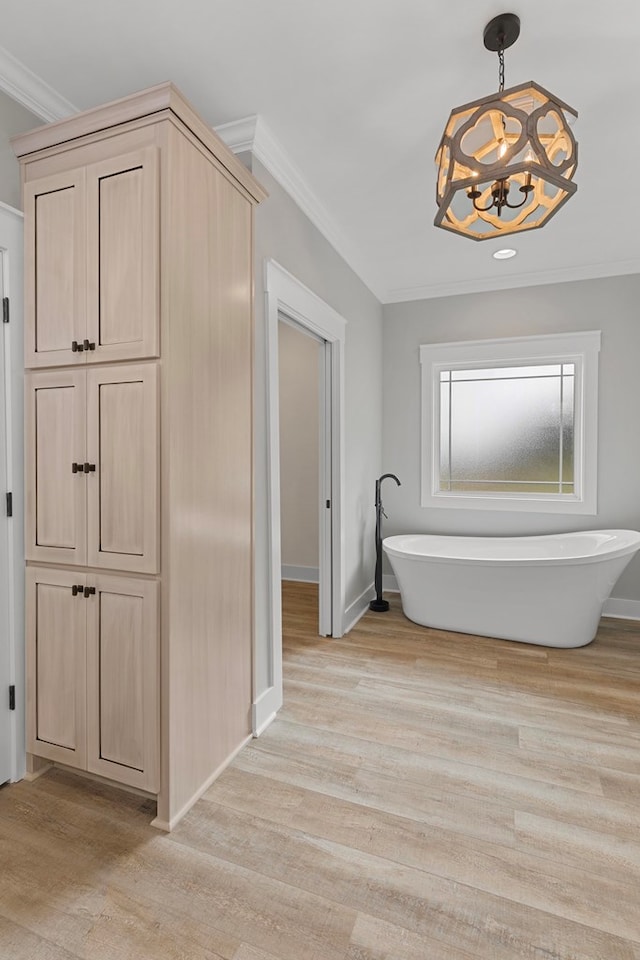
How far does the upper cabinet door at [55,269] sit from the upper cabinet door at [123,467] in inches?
7.5

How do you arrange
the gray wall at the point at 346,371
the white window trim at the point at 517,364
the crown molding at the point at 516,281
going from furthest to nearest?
A: the white window trim at the point at 517,364
the crown molding at the point at 516,281
the gray wall at the point at 346,371

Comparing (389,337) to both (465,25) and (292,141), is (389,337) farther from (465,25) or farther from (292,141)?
(465,25)

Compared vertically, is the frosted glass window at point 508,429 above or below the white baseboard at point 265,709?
above

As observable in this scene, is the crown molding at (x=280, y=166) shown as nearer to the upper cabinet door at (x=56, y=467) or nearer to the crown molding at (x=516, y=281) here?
the crown molding at (x=516, y=281)

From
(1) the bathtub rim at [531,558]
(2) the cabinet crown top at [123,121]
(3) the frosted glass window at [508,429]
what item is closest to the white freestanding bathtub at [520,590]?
(1) the bathtub rim at [531,558]

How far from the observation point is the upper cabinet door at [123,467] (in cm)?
166

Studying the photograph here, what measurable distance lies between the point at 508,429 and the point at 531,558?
3.94 ft

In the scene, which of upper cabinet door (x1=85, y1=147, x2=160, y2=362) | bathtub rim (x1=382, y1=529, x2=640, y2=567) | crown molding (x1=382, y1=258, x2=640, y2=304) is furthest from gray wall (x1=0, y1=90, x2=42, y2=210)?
crown molding (x1=382, y1=258, x2=640, y2=304)

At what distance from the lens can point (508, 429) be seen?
428 cm

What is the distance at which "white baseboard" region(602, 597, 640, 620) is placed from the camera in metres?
3.85

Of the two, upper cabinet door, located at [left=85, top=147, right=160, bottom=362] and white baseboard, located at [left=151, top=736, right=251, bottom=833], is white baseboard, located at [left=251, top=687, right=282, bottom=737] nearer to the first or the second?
white baseboard, located at [left=151, top=736, right=251, bottom=833]

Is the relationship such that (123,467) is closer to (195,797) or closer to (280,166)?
(195,797)

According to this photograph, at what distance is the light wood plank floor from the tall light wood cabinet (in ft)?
0.60

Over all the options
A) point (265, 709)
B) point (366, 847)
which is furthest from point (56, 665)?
point (366, 847)
